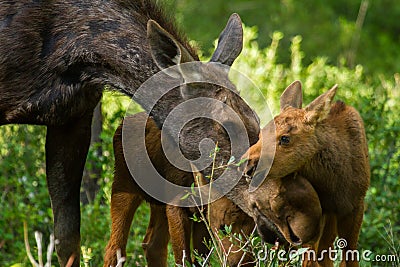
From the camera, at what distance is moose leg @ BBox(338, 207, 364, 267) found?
313 inches

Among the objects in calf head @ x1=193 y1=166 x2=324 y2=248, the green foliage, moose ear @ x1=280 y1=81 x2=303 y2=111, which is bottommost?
the green foliage

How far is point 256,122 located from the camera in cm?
777

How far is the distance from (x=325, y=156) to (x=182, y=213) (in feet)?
4.09

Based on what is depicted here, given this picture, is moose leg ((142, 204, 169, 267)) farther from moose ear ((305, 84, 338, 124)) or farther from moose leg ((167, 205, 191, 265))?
moose ear ((305, 84, 338, 124))

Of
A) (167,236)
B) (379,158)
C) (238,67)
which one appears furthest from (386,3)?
(167,236)

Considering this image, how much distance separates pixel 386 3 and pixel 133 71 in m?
16.4

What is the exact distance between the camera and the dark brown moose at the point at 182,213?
7719mm

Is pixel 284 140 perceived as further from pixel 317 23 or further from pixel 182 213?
pixel 317 23

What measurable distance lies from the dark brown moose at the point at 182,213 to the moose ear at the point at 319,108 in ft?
1.40

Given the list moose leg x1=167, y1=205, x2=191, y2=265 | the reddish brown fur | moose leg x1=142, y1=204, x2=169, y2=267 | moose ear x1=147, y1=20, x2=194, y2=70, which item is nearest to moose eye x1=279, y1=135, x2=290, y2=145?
the reddish brown fur

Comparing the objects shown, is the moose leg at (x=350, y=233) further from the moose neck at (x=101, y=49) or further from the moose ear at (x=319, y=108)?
the moose neck at (x=101, y=49)

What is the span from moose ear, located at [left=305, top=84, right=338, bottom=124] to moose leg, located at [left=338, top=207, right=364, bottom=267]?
2.40 feet

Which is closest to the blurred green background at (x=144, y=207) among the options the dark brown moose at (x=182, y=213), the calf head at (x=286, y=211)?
the dark brown moose at (x=182, y=213)

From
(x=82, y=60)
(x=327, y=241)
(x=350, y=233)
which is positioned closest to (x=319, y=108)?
(x=350, y=233)
